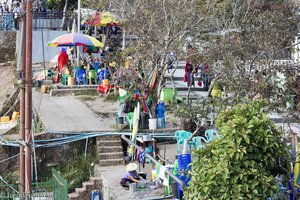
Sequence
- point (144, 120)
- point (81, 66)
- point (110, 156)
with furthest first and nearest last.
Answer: point (81, 66) → point (144, 120) → point (110, 156)

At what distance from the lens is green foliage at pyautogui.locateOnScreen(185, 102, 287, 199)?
956 centimetres

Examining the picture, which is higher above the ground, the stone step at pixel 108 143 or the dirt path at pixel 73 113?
the dirt path at pixel 73 113

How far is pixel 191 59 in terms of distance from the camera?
20328 mm

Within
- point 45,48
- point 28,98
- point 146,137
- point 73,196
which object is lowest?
point 73,196

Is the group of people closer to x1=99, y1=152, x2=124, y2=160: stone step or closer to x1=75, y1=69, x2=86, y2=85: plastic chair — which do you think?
x1=75, y1=69, x2=86, y2=85: plastic chair

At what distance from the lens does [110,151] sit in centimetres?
1750

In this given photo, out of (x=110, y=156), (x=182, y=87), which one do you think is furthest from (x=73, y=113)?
(x=182, y=87)

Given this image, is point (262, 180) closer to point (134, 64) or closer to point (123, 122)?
point (123, 122)

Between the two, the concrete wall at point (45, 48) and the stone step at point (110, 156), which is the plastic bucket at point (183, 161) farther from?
the concrete wall at point (45, 48)

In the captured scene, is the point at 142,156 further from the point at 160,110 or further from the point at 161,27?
the point at 161,27

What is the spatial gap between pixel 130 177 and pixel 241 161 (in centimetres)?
550

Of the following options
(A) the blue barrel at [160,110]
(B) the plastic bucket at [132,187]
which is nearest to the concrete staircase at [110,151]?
(A) the blue barrel at [160,110]

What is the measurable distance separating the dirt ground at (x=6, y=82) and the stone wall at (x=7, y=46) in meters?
1.39

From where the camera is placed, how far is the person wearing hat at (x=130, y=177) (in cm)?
1480
